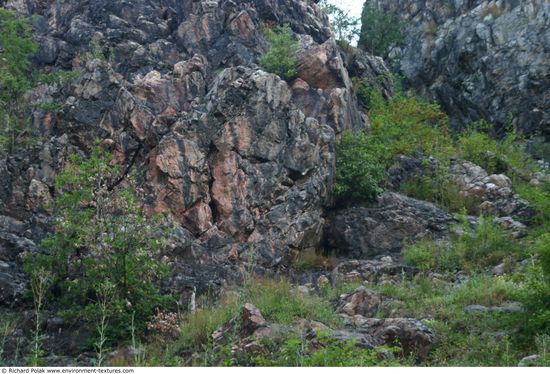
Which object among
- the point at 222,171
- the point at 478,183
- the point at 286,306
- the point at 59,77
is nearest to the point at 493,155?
the point at 478,183

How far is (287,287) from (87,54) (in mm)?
15861

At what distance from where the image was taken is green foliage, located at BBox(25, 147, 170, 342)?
12531 mm

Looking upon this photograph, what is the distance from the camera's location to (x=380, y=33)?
3631cm

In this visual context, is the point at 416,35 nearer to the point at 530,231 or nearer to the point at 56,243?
the point at 530,231

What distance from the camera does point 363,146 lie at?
69.9 ft

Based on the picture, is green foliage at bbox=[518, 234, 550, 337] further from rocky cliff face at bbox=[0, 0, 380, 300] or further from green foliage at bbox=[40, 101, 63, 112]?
green foliage at bbox=[40, 101, 63, 112]

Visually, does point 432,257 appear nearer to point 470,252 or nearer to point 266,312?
point 470,252

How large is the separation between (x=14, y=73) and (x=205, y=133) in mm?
9581

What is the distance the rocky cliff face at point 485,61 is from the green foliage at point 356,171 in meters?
10.6

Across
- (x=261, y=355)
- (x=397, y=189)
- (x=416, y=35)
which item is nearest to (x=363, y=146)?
(x=397, y=189)

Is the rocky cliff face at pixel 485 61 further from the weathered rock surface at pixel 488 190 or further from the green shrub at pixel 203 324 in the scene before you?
the green shrub at pixel 203 324

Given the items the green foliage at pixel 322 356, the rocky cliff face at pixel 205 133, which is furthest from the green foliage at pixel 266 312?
the rocky cliff face at pixel 205 133

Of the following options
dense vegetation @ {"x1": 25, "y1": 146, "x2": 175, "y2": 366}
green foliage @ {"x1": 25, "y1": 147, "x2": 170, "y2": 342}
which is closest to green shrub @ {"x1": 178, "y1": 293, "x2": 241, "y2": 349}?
dense vegetation @ {"x1": 25, "y1": 146, "x2": 175, "y2": 366}

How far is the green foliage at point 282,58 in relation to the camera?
2286cm
